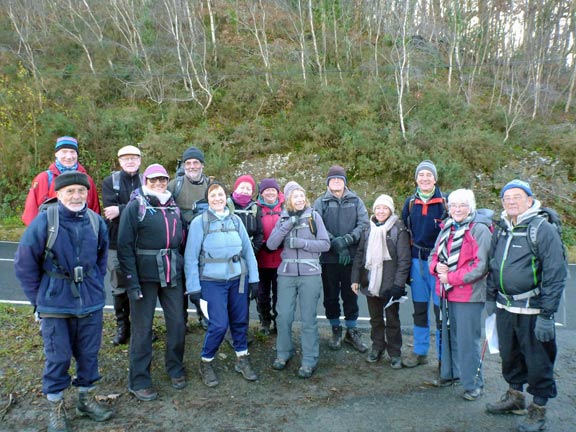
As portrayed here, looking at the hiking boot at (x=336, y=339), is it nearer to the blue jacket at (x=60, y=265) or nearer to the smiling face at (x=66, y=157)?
the blue jacket at (x=60, y=265)

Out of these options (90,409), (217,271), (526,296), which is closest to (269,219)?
(217,271)

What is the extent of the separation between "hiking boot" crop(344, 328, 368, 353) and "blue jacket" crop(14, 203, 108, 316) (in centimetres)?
317

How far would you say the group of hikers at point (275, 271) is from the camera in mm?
3652

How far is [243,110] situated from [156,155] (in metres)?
4.64

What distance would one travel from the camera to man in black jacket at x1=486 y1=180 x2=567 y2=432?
11.8 ft

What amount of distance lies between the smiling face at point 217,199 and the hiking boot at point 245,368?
169 cm

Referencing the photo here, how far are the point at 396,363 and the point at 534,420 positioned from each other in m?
1.50

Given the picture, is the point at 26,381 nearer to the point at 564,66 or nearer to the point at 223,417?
the point at 223,417

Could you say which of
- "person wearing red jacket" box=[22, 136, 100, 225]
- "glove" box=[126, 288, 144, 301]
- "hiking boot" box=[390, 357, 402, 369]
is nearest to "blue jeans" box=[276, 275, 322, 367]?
"hiking boot" box=[390, 357, 402, 369]

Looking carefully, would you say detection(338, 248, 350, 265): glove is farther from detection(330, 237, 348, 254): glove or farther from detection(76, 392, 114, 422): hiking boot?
detection(76, 392, 114, 422): hiking boot

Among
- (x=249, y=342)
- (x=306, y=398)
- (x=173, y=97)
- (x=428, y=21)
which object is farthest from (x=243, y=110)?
(x=306, y=398)

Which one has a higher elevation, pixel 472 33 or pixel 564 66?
pixel 472 33

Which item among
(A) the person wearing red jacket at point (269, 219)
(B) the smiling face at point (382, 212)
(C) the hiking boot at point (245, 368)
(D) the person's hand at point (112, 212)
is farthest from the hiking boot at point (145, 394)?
(B) the smiling face at point (382, 212)

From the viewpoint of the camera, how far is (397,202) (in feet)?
49.0
